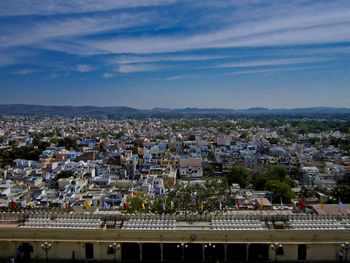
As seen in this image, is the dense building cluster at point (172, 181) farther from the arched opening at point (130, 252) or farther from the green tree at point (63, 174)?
the arched opening at point (130, 252)

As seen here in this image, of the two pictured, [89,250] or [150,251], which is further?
[150,251]

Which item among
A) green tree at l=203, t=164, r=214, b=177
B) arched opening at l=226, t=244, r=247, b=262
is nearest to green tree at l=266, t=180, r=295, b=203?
green tree at l=203, t=164, r=214, b=177

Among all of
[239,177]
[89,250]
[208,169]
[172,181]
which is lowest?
[208,169]

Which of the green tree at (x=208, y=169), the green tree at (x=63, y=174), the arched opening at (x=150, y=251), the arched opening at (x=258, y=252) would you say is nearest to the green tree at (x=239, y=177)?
the green tree at (x=208, y=169)

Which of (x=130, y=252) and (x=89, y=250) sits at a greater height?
(x=89, y=250)

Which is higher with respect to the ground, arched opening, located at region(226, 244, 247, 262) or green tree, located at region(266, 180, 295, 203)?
arched opening, located at region(226, 244, 247, 262)

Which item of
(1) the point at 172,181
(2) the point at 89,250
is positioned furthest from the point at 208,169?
(2) the point at 89,250

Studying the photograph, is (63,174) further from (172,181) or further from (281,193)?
(281,193)

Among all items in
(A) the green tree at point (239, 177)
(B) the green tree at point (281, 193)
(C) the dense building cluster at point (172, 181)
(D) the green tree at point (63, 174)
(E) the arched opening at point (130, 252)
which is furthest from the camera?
(A) the green tree at point (239, 177)

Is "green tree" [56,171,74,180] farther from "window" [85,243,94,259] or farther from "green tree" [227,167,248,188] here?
"window" [85,243,94,259]

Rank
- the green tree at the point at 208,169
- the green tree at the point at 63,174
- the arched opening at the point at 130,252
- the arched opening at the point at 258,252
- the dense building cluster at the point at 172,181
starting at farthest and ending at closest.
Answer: the green tree at the point at 208,169 < the green tree at the point at 63,174 < the dense building cluster at the point at 172,181 < the arched opening at the point at 130,252 < the arched opening at the point at 258,252

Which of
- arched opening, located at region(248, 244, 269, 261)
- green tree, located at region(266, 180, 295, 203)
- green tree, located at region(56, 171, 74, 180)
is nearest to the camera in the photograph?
arched opening, located at region(248, 244, 269, 261)

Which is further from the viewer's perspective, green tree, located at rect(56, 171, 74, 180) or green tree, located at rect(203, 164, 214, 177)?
green tree, located at rect(203, 164, 214, 177)
